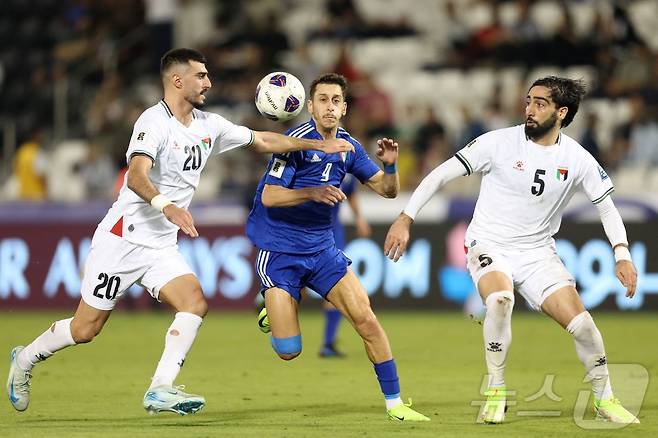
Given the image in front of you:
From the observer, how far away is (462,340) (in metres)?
15.1

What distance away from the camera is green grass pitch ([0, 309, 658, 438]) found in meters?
8.54

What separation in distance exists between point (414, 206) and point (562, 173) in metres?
1.06

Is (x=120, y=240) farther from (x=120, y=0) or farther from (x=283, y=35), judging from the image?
(x=120, y=0)

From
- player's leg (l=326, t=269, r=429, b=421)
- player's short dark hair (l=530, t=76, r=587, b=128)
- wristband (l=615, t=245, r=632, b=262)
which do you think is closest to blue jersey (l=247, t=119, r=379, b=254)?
player's leg (l=326, t=269, r=429, b=421)

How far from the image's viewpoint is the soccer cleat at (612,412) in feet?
28.2

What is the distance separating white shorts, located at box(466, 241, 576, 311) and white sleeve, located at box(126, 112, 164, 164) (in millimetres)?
2288

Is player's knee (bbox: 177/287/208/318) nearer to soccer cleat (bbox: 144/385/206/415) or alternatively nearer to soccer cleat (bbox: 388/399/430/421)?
soccer cleat (bbox: 144/385/206/415)

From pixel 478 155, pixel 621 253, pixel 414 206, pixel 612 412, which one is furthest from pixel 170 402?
pixel 621 253

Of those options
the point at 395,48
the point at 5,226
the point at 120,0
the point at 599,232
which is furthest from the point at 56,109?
the point at 599,232

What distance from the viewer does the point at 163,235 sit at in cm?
909

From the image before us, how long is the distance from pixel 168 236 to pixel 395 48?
1448 cm

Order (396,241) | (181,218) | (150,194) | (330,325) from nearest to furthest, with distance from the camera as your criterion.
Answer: (181,218) → (150,194) → (396,241) → (330,325)

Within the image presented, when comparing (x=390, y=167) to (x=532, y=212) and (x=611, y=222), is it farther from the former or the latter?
(x=611, y=222)

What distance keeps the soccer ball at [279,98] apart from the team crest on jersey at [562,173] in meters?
1.85
